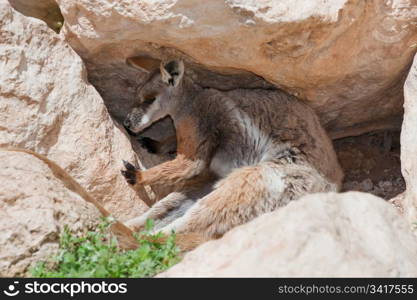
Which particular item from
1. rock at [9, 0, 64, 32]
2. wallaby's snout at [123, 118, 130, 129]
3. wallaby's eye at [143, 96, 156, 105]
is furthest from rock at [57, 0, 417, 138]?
rock at [9, 0, 64, 32]

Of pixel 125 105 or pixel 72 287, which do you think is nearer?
pixel 72 287

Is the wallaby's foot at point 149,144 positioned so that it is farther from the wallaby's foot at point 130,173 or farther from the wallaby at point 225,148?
the wallaby's foot at point 130,173

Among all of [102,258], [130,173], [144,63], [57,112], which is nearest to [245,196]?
[130,173]

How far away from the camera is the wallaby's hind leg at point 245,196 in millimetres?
6480

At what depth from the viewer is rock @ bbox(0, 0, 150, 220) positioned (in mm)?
6473

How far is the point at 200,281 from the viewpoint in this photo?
4.10m

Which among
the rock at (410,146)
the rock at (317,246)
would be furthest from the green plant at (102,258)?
the rock at (410,146)

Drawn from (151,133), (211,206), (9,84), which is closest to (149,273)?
(211,206)

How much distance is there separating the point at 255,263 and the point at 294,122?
10.2 ft

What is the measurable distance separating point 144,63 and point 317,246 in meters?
3.59

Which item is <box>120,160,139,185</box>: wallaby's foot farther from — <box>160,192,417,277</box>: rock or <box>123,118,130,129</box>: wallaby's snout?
<box>160,192,417,277</box>: rock

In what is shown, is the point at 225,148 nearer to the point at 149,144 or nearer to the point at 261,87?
the point at 261,87

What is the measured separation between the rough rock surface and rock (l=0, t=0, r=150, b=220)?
1.11 metres

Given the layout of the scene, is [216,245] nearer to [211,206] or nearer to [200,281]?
[200,281]
